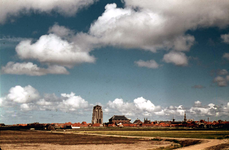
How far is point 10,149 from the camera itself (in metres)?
37.8

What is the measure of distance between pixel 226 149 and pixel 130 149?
14865 mm

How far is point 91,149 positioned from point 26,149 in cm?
1051

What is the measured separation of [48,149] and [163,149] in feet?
62.3

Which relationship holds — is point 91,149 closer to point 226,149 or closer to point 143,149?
point 143,149

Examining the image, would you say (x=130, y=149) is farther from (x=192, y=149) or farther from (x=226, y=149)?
(x=226, y=149)

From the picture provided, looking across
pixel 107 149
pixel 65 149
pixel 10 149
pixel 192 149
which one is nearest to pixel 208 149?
pixel 192 149

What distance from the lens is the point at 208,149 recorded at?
3656cm

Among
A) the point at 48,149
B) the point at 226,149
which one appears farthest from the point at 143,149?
the point at 48,149

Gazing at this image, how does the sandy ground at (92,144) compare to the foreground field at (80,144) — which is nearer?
the sandy ground at (92,144)

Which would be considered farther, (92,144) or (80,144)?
(92,144)

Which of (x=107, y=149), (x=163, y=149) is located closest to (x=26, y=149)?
(x=107, y=149)

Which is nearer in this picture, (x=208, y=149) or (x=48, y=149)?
(x=208, y=149)

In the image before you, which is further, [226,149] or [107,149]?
[107,149]

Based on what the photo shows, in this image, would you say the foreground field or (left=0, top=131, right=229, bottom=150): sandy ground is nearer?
(left=0, top=131, right=229, bottom=150): sandy ground
